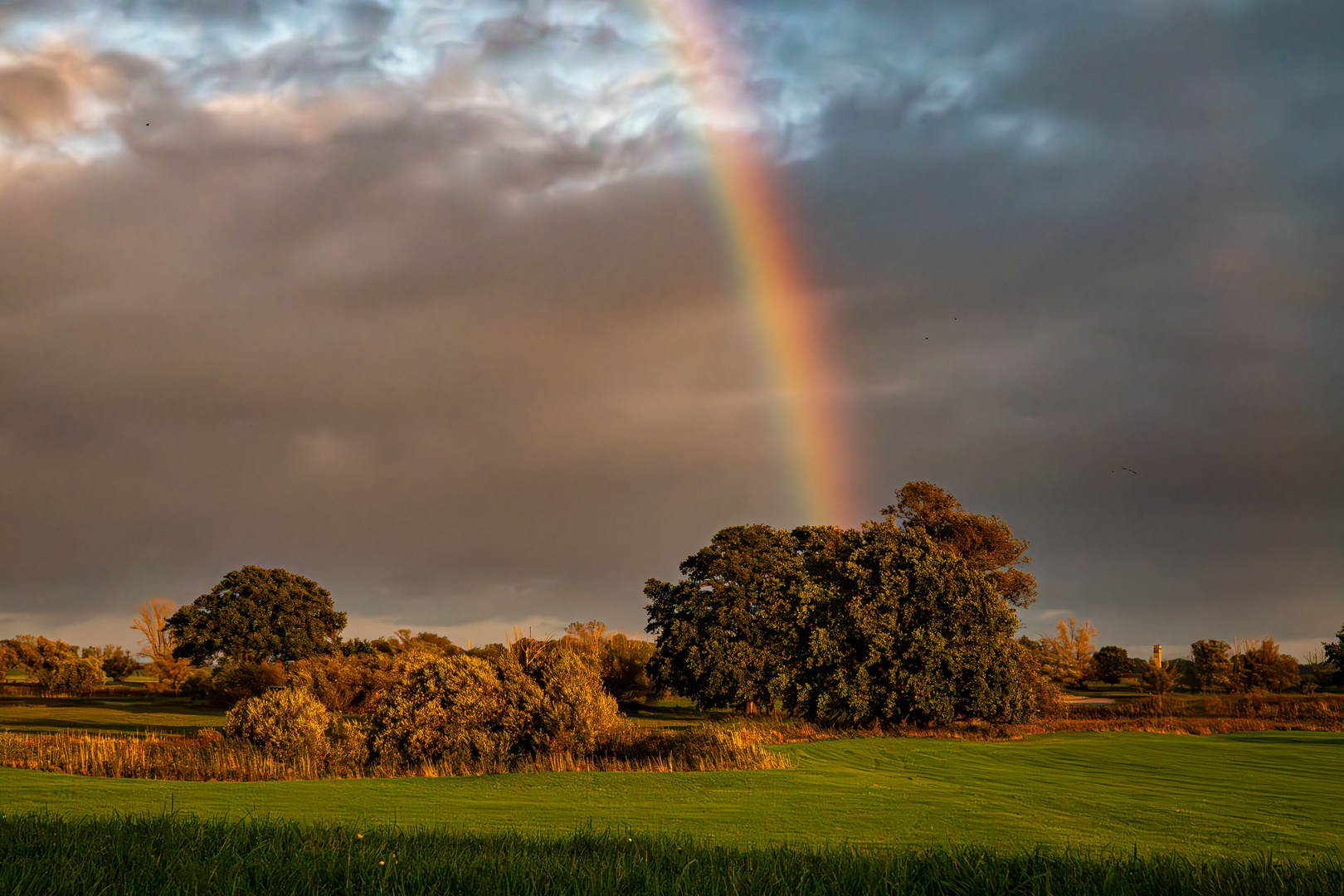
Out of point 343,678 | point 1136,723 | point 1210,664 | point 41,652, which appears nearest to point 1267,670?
point 1210,664

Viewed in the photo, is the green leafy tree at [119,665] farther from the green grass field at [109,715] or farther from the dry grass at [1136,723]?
the dry grass at [1136,723]

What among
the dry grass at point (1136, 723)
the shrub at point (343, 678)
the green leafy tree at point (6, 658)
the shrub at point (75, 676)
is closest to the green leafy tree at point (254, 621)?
the shrub at point (75, 676)

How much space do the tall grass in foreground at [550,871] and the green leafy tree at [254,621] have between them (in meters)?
75.6

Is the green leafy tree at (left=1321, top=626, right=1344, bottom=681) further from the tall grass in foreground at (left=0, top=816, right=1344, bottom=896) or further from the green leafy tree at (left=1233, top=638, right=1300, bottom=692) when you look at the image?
the tall grass in foreground at (left=0, top=816, right=1344, bottom=896)

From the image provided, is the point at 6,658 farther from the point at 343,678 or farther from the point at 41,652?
the point at 343,678

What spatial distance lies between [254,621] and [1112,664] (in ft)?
275

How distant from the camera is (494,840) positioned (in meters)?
9.45

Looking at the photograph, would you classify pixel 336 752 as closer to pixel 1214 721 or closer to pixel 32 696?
pixel 1214 721

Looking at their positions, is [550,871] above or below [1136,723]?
below

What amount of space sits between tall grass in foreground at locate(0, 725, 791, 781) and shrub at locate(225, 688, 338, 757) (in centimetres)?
37

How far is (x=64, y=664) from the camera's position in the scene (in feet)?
272

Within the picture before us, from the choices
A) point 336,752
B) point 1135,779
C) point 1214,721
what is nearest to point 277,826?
point 1135,779

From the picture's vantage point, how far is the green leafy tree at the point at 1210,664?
280 ft

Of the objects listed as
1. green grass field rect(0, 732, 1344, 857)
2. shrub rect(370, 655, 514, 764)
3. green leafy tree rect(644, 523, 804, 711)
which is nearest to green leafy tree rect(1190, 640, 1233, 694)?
green leafy tree rect(644, 523, 804, 711)
